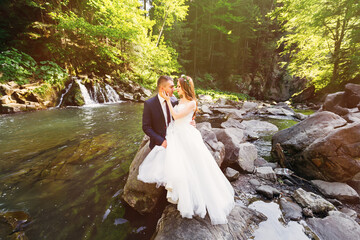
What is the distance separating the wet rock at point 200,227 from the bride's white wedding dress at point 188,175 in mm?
110

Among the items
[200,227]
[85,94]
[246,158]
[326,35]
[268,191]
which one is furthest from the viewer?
[85,94]

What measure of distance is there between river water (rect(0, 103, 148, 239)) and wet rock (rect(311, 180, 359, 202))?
4.20m

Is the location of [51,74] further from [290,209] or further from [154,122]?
[290,209]

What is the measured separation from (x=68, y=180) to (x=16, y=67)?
41.0ft

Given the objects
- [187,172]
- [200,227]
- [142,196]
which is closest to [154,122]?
[187,172]

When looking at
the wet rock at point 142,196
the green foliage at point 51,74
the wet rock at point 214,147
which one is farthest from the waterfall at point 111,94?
the wet rock at point 142,196

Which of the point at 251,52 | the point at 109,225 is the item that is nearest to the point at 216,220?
the point at 109,225

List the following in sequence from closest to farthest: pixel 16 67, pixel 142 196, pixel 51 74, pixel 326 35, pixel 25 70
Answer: pixel 142 196 < pixel 16 67 < pixel 25 70 < pixel 51 74 < pixel 326 35

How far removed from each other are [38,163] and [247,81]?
2984 cm

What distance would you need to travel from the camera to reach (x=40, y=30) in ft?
46.1

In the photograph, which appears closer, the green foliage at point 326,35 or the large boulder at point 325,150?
the large boulder at point 325,150

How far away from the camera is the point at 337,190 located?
11.2 ft

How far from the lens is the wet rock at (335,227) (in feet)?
7.64

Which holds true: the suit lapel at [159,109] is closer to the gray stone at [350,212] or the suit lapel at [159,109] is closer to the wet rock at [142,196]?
the wet rock at [142,196]
